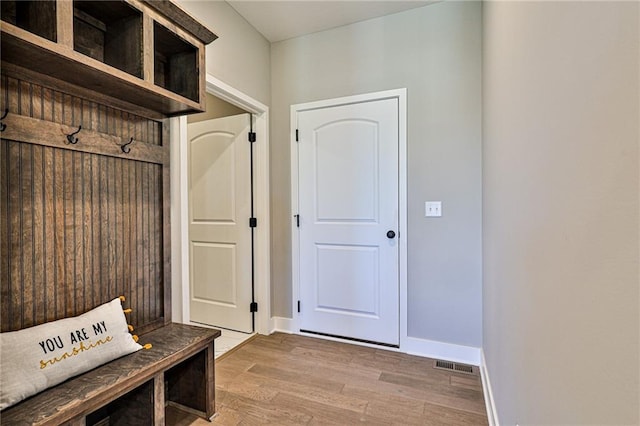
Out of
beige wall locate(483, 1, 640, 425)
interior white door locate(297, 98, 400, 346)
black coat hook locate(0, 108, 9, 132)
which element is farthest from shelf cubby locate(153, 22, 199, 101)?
beige wall locate(483, 1, 640, 425)

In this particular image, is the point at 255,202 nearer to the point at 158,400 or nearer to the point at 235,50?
the point at 235,50

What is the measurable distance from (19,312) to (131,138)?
0.90m

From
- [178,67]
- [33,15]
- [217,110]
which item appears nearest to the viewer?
[33,15]

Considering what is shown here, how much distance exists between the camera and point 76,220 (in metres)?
1.43

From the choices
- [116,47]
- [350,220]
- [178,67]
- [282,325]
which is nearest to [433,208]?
[350,220]

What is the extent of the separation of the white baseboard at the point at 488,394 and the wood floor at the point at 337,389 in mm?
46

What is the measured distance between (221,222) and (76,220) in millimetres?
1606

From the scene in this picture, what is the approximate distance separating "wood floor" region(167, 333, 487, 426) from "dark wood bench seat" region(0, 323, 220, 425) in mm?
164

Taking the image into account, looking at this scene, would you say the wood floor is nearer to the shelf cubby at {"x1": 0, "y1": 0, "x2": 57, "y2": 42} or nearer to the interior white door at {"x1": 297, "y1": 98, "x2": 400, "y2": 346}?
the interior white door at {"x1": 297, "y1": 98, "x2": 400, "y2": 346}

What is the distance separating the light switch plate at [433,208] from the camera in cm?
243

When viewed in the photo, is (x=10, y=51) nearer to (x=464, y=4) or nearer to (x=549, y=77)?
(x=549, y=77)

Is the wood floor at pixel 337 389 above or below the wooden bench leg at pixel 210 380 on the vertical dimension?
below

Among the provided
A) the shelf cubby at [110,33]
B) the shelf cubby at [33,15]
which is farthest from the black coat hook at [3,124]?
the shelf cubby at [110,33]

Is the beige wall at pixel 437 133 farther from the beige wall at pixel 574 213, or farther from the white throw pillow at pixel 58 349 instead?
the white throw pillow at pixel 58 349
